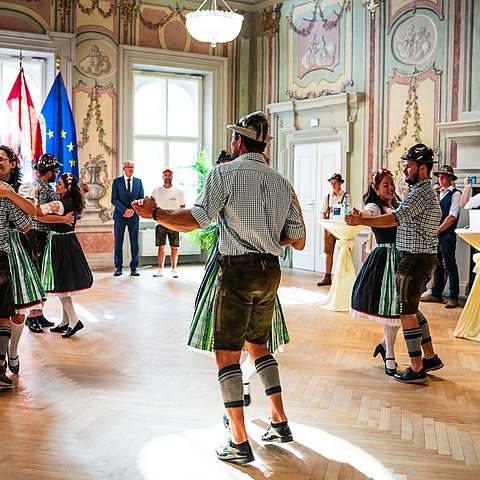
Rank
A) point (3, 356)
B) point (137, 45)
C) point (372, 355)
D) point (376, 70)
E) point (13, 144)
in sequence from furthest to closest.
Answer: point (137, 45) < point (13, 144) < point (376, 70) < point (372, 355) < point (3, 356)

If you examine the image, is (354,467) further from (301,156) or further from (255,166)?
(301,156)

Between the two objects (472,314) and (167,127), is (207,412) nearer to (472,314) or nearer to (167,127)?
(472,314)

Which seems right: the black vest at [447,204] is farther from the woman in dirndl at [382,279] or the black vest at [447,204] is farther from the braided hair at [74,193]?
the braided hair at [74,193]

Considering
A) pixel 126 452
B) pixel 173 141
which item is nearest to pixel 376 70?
pixel 173 141

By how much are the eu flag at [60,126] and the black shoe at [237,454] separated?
25.0 feet

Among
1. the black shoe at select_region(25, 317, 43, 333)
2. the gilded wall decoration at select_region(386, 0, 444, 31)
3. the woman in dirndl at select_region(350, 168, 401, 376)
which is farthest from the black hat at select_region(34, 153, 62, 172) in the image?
the gilded wall decoration at select_region(386, 0, 444, 31)

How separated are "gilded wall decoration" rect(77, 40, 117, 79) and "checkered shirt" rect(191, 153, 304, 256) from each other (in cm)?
792

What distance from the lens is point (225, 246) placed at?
326cm

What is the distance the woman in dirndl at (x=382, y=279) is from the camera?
4.75 m

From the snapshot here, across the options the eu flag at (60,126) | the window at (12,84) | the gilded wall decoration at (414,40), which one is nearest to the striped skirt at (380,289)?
the gilded wall decoration at (414,40)

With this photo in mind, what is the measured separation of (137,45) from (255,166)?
328 inches

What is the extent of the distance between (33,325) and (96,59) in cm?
571

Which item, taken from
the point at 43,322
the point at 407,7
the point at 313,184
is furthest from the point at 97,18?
the point at 43,322

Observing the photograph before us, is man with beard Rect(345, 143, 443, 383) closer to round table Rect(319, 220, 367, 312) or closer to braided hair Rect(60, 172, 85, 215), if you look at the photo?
braided hair Rect(60, 172, 85, 215)
